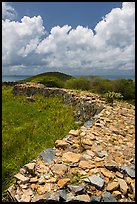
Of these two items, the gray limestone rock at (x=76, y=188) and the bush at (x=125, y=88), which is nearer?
the gray limestone rock at (x=76, y=188)

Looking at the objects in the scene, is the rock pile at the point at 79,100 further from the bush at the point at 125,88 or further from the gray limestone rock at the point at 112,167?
the gray limestone rock at the point at 112,167

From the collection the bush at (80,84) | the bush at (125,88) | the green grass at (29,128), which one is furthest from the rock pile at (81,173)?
the bush at (80,84)

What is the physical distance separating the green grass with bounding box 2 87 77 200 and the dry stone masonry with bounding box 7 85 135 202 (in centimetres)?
85

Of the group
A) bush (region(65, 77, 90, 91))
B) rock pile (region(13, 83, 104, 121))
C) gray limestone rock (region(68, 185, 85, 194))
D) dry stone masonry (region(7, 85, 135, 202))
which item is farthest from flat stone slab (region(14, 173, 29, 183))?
bush (region(65, 77, 90, 91))

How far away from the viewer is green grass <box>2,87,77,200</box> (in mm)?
6375

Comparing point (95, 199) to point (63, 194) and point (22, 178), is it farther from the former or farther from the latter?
point (22, 178)

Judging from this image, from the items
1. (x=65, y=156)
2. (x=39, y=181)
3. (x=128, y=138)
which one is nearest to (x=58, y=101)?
(x=128, y=138)

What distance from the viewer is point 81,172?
4477mm

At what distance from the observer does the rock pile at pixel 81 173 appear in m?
3.86

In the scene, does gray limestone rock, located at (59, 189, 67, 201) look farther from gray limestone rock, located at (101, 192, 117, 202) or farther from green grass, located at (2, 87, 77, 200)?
green grass, located at (2, 87, 77, 200)

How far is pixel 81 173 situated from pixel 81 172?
1.3 inches

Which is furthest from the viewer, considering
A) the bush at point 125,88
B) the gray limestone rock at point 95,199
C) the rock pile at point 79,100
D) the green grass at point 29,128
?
the bush at point 125,88

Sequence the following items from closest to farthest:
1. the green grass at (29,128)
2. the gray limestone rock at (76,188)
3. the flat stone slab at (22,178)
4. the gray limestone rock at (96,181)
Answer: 1. the gray limestone rock at (76,188)
2. the gray limestone rock at (96,181)
3. the flat stone slab at (22,178)
4. the green grass at (29,128)

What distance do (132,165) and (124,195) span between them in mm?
1160
